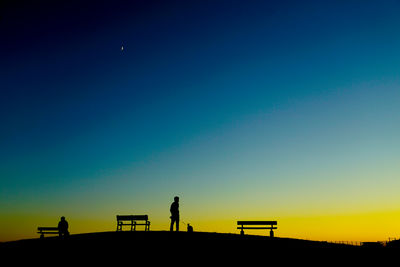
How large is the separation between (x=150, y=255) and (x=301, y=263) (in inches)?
206

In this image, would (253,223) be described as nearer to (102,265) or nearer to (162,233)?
(162,233)

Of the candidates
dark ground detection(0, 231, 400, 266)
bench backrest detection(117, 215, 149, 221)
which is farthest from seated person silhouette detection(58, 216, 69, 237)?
dark ground detection(0, 231, 400, 266)

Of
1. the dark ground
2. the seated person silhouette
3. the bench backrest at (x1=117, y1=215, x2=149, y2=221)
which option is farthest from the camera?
the bench backrest at (x1=117, y1=215, x2=149, y2=221)

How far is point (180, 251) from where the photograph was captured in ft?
40.2

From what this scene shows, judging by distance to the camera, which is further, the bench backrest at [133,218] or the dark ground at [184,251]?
the bench backrest at [133,218]

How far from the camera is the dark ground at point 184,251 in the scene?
11367mm

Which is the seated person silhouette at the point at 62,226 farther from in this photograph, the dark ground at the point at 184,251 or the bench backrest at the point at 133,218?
the dark ground at the point at 184,251

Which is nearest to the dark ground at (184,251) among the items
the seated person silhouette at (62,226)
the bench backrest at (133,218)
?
the seated person silhouette at (62,226)

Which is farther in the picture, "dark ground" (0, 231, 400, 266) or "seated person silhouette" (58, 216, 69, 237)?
"seated person silhouette" (58, 216, 69, 237)

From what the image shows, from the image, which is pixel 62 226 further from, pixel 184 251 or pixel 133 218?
pixel 184 251

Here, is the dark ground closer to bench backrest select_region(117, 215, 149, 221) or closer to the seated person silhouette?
the seated person silhouette

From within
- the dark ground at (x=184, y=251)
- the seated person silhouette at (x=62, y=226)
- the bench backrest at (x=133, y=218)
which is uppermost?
the bench backrest at (x=133, y=218)

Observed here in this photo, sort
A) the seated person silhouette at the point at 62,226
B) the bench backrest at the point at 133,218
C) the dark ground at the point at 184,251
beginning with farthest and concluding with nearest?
the bench backrest at the point at 133,218 → the seated person silhouette at the point at 62,226 → the dark ground at the point at 184,251

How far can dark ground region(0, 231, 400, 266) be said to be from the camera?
11.4 meters
